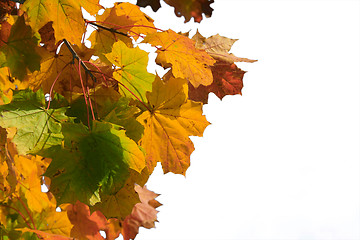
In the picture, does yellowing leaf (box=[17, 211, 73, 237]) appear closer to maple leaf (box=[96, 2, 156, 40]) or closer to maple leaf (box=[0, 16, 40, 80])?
maple leaf (box=[0, 16, 40, 80])

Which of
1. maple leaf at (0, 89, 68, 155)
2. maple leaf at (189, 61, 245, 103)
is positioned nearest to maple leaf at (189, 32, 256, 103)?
maple leaf at (189, 61, 245, 103)

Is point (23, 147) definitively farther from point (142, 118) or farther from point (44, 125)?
point (142, 118)

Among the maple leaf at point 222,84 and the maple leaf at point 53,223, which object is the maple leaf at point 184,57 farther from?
the maple leaf at point 53,223

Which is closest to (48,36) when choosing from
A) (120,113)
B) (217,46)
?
(120,113)

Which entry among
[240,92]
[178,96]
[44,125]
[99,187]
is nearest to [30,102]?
[44,125]

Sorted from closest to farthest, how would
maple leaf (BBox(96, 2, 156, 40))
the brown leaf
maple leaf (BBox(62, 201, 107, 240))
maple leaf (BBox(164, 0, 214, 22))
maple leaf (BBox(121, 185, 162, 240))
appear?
1. maple leaf (BBox(164, 0, 214, 22))
2. the brown leaf
3. maple leaf (BBox(96, 2, 156, 40))
4. maple leaf (BBox(62, 201, 107, 240))
5. maple leaf (BBox(121, 185, 162, 240))

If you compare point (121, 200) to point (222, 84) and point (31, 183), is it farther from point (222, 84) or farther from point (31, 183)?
point (222, 84)
